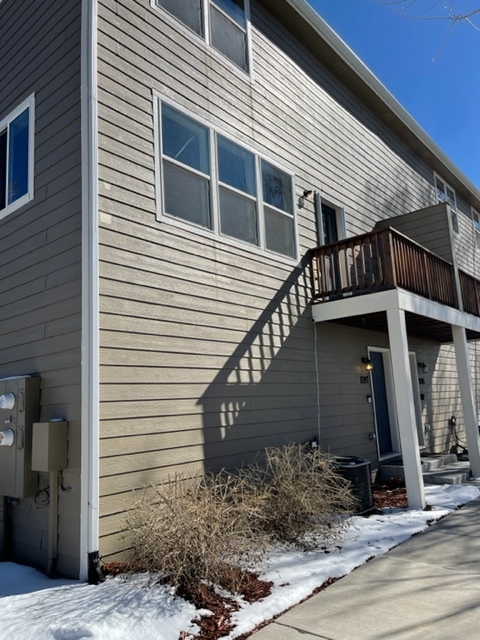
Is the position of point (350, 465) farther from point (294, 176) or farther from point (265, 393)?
point (294, 176)

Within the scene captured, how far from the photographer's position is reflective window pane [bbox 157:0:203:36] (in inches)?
232

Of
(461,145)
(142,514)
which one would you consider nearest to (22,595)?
(142,514)

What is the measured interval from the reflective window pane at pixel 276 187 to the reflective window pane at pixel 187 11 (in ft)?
6.16

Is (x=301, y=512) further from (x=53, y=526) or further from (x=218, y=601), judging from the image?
(x=53, y=526)

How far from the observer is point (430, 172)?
13.0 meters

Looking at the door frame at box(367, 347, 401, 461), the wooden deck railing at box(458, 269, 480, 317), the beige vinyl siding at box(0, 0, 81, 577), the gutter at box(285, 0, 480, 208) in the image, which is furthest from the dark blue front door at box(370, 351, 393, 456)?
the beige vinyl siding at box(0, 0, 81, 577)

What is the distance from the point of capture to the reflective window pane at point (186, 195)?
17.5ft

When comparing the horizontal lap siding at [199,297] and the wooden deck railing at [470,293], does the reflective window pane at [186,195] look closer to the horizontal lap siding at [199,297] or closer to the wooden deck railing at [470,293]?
the horizontal lap siding at [199,297]

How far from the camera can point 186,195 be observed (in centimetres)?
555

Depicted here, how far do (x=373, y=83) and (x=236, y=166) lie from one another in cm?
491

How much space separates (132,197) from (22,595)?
3.48 m

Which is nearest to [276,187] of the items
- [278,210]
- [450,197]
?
[278,210]

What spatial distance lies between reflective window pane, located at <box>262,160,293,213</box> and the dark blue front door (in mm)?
3357

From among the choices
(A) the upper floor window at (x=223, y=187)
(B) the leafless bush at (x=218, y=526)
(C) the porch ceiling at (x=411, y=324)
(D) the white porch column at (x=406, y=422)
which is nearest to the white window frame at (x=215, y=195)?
(A) the upper floor window at (x=223, y=187)
